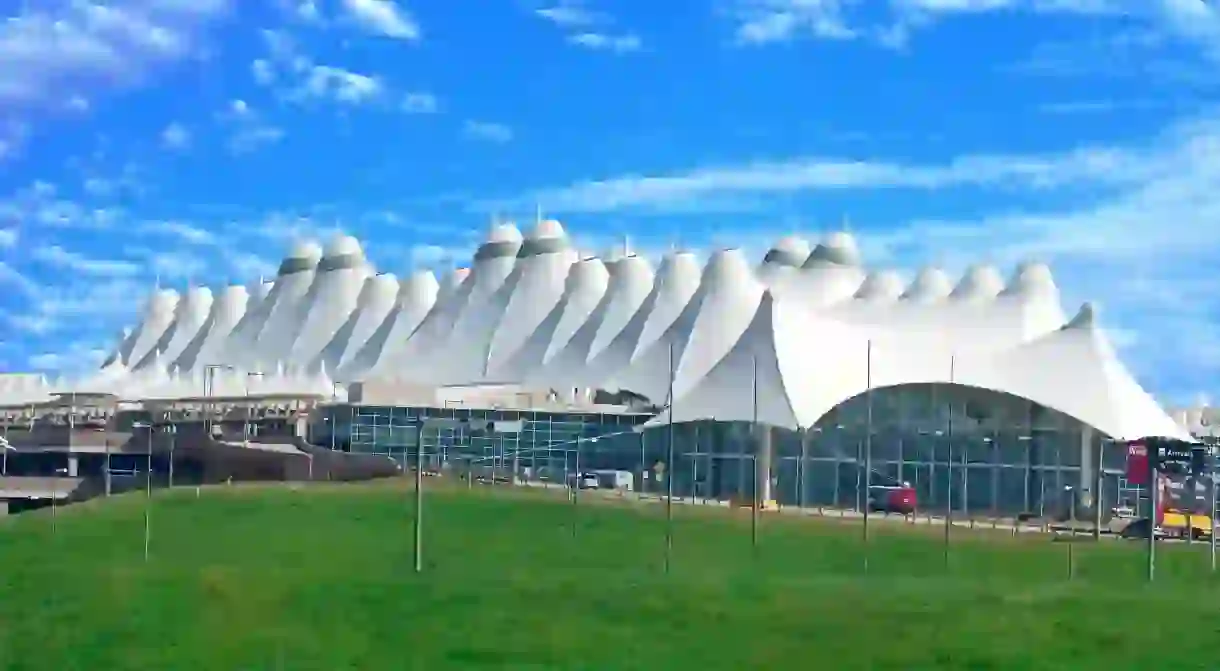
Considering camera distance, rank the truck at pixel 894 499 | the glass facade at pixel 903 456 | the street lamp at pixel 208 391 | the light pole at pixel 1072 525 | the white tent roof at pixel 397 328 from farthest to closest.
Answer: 1. the white tent roof at pixel 397 328
2. the street lamp at pixel 208 391
3. the glass facade at pixel 903 456
4. the truck at pixel 894 499
5. the light pole at pixel 1072 525

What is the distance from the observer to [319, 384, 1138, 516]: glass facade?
1934 inches

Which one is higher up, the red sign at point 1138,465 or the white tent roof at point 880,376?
the white tent roof at point 880,376

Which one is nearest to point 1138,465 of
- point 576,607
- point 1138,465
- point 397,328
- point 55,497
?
point 1138,465

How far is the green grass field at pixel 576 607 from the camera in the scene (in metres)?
15.8

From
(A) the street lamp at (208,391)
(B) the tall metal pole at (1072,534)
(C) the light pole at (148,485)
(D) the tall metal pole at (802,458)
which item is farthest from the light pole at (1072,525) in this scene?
(A) the street lamp at (208,391)

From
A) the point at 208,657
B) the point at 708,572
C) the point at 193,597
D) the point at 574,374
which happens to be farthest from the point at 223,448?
the point at 208,657

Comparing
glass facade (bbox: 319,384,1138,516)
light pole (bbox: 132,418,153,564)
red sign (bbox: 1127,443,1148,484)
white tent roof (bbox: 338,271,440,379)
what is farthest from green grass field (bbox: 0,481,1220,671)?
white tent roof (bbox: 338,271,440,379)

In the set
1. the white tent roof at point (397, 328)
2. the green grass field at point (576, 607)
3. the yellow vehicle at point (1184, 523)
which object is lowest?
the yellow vehicle at point (1184, 523)

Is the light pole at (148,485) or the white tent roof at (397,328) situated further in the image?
the white tent roof at (397,328)

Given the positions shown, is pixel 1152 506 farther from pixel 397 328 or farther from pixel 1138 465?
pixel 397 328

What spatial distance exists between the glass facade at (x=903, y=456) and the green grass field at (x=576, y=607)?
1520 cm

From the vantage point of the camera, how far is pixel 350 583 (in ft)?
68.5

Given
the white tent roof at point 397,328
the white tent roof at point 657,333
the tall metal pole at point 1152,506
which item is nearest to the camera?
the tall metal pole at point 1152,506

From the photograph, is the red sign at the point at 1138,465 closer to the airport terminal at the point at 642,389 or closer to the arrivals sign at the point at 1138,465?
the arrivals sign at the point at 1138,465
